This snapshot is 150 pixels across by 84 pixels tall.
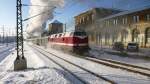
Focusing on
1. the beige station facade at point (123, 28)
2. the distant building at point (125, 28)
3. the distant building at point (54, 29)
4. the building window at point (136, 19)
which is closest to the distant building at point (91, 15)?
the beige station facade at point (123, 28)

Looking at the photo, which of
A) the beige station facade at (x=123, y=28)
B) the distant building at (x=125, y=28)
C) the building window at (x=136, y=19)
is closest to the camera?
the distant building at (x=125, y=28)

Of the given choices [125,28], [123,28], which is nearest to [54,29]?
[123,28]

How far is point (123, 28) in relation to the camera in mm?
57281

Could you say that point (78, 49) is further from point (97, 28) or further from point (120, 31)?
point (97, 28)

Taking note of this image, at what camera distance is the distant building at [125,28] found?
163 feet

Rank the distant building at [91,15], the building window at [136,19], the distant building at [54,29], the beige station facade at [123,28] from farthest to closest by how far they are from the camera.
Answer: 1. the distant building at [91,15]
2. the distant building at [54,29]
3. the building window at [136,19]
4. the beige station facade at [123,28]

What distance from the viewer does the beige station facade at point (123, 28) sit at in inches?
1962

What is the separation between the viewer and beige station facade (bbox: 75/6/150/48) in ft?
164

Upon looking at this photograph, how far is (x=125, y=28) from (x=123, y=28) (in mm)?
1031

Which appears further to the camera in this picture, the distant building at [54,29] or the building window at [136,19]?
the distant building at [54,29]

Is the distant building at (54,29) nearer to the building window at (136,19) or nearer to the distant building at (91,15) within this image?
the distant building at (91,15)

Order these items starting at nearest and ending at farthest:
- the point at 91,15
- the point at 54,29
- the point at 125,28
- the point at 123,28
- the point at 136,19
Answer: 1. the point at 136,19
2. the point at 125,28
3. the point at 123,28
4. the point at 54,29
5. the point at 91,15

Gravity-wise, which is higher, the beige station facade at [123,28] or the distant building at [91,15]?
the distant building at [91,15]

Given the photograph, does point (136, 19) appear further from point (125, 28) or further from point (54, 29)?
point (54, 29)
